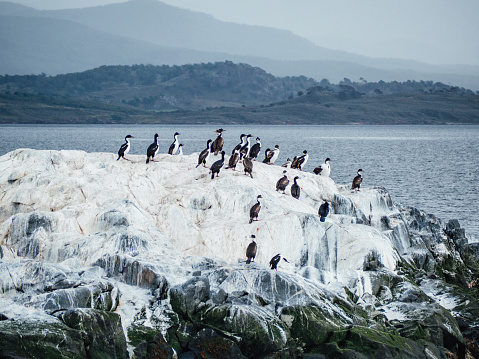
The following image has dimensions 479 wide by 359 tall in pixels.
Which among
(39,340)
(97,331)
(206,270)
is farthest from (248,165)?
(39,340)

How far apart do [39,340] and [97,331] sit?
4.78 ft

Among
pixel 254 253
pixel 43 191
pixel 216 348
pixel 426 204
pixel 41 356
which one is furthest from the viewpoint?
pixel 426 204

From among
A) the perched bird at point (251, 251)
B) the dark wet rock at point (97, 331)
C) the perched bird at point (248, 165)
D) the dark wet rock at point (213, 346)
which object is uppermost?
the perched bird at point (248, 165)

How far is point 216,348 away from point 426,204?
102ft

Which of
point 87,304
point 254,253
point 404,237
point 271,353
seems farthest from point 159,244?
point 404,237

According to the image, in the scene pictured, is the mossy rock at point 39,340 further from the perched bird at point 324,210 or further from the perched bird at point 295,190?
the perched bird at point 295,190

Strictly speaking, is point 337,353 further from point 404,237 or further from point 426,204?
point 426,204

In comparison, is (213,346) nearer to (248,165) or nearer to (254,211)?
(254,211)

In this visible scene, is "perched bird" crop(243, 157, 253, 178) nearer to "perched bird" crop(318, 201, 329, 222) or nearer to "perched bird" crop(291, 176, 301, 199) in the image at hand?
"perched bird" crop(291, 176, 301, 199)

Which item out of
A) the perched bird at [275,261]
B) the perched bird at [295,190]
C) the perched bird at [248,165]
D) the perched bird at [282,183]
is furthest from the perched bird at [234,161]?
the perched bird at [275,261]

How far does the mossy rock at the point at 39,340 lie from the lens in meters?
13.8

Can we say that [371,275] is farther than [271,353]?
Yes

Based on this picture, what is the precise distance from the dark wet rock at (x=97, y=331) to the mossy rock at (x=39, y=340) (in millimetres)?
221

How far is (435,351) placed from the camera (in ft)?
57.8
